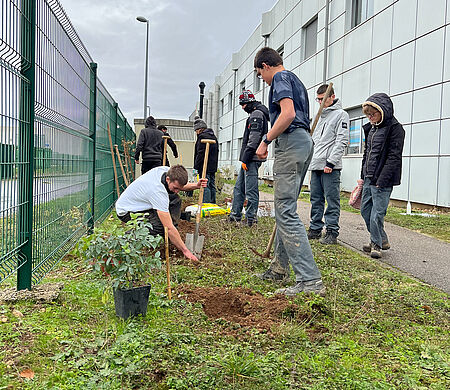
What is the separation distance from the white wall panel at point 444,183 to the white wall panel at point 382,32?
3.93 m

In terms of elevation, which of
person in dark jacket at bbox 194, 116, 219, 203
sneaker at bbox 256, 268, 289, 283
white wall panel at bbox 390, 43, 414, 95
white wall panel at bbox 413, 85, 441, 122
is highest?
white wall panel at bbox 390, 43, 414, 95

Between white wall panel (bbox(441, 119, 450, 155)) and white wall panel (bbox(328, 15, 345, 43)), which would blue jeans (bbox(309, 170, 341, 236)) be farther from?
white wall panel (bbox(328, 15, 345, 43))

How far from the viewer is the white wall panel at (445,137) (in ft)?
32.2

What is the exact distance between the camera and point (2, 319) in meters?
2.97

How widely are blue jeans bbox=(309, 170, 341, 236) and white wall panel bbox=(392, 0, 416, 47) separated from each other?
684 cm

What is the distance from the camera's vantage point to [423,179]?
10680mm

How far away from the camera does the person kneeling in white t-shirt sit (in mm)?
4312

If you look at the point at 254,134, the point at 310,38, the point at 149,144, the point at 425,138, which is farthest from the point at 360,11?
the point at 254,134

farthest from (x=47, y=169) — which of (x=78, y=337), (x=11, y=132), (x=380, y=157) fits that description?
(x=380, y=157)

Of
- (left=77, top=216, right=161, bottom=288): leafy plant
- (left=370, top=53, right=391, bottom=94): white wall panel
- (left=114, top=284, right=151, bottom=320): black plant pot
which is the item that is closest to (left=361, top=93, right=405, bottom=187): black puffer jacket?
(left=77, top=216, right=161, bottom=288): leafy plant

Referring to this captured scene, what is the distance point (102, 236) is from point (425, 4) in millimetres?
10441

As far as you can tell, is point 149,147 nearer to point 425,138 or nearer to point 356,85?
point 425,138

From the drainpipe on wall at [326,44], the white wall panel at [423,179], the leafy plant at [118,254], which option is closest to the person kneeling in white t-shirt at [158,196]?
the leafy plant at [118,254]

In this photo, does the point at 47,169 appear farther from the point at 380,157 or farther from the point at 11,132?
the point at 380,157
